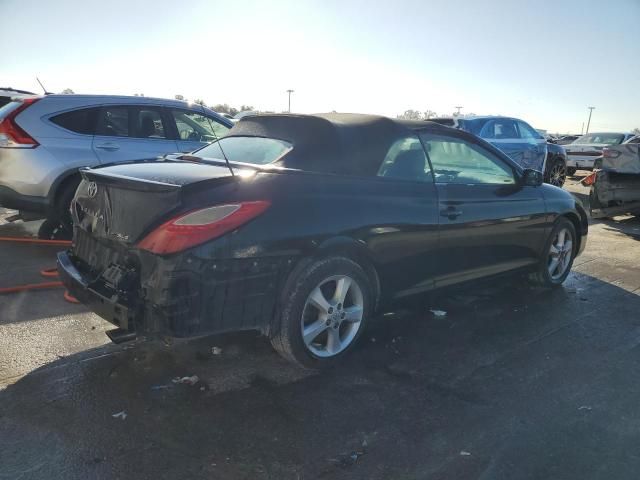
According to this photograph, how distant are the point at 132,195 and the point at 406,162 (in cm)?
201

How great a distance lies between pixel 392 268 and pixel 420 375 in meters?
0.76

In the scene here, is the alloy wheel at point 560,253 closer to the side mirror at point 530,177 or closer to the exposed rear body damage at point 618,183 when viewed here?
the side mirror at point 530,177

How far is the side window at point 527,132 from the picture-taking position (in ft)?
39.4

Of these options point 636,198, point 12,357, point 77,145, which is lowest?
point 12,357

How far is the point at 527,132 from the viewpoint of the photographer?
12.2 metres

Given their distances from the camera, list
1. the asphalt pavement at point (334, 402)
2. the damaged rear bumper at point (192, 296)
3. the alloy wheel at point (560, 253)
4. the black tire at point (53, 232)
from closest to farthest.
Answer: the asphalt pavement at point (334, 402) → the damaged rear bumper at point (192, 296) → the alloy wheel at point (560, 253) → the black tire at point (53, 232)

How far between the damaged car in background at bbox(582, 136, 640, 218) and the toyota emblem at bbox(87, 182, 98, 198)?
28.6 feet

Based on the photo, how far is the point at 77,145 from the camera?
6.15 meters

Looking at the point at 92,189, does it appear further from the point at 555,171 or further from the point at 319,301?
the point at 555,171

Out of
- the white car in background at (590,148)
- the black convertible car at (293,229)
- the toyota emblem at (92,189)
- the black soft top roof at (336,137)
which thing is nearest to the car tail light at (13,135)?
the black convertible car at (293,229)

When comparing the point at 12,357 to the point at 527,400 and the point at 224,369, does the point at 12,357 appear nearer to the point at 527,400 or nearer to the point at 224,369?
the point at 224,369

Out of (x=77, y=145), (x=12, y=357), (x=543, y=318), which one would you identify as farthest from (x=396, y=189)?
(x=77, y=145)

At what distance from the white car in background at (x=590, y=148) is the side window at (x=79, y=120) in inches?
647

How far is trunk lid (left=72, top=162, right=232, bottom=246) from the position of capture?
9.60ft
